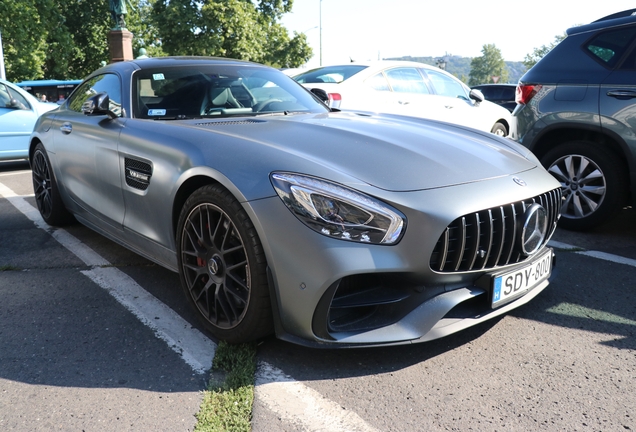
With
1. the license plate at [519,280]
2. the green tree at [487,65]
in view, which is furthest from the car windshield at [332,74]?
the green tree at [487,65]

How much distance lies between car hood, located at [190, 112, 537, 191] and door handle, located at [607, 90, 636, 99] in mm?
1507

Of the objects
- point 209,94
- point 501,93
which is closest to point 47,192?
point 209,94

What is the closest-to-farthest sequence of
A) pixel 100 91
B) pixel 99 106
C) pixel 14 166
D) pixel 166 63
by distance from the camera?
pixel 99 106, pixel 166 63, pixel 100 91, pixel 14 166

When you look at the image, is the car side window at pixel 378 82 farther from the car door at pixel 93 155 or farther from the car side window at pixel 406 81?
the car door at pixel 93 155

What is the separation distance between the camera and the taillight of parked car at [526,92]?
5242 millimetres

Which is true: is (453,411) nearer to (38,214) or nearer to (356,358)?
(356,358)

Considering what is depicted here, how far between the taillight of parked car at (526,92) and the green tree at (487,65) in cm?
14454

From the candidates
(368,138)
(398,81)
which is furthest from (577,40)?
(398,81)

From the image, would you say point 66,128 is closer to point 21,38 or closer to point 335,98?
point 335,98

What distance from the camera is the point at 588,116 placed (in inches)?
190

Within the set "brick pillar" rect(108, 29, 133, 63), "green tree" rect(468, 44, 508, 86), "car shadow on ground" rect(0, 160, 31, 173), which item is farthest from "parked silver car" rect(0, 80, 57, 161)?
"green tree" rect(468, 44, 508, 86)

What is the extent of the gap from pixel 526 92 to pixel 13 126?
24.6 ft

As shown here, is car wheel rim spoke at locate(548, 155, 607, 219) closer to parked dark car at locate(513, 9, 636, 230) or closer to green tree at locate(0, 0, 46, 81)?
parked dark car at locate(513, 9, 636, 230)

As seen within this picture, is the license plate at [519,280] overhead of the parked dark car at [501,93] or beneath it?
beneath
